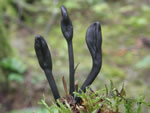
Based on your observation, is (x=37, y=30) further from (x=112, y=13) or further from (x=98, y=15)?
(x=112, y=13)

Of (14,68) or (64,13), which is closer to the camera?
(64,13)

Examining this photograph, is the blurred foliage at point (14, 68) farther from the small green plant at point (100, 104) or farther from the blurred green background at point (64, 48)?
the small green plant at point (100, 104)

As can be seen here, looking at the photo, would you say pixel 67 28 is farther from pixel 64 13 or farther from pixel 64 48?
pixel 64 48

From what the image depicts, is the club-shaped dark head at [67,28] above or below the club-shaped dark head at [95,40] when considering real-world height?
above

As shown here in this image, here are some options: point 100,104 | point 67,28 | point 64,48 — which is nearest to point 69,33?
point 67,28

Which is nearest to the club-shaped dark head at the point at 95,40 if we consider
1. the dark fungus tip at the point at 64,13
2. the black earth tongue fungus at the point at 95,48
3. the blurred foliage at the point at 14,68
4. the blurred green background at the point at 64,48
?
the black earth tongue fungus at the point at 95,48

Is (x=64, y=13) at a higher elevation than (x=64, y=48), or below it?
below
